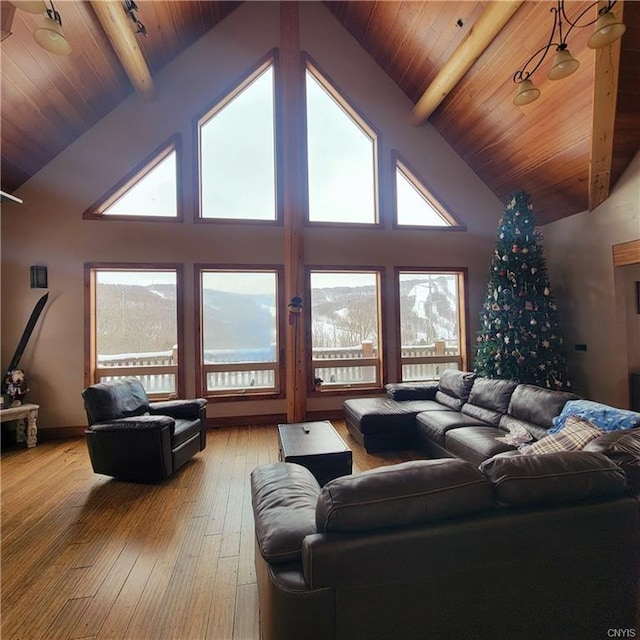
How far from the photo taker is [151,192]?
16.9 feet

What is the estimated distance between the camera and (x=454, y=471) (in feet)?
4.38

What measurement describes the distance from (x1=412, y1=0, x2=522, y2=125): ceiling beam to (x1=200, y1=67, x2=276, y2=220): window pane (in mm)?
2427

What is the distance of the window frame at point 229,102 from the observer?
525cm

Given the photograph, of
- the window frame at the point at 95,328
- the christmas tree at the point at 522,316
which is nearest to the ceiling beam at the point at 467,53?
the christmas tree at the point at 522,316

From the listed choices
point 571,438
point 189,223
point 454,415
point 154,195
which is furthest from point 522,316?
point 154,195

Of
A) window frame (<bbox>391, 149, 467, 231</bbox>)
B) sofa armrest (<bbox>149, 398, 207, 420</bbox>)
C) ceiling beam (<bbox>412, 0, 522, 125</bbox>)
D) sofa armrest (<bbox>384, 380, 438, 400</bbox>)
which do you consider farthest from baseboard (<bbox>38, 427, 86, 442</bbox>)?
ceiling beam (<bbox>412, 0, 522, 125</bbox>)

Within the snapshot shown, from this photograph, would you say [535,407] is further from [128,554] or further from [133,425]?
[133,425]

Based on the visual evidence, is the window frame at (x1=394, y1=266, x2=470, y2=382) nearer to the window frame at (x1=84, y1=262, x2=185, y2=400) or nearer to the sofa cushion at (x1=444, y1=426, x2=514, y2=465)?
the sofa cushion at (x1=444, y1=426, x2=514, y2=465)

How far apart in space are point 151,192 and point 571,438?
5.70m

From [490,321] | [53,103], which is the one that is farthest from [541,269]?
[53,103]

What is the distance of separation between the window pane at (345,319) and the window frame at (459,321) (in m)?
0.36

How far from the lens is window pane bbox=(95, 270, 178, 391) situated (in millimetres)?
5039

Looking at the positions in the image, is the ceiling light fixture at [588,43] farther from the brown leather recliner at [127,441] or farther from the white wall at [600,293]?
the brown leather recliner at [127,441]

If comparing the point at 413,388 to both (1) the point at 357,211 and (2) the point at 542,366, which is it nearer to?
(2) the point at 542,366
